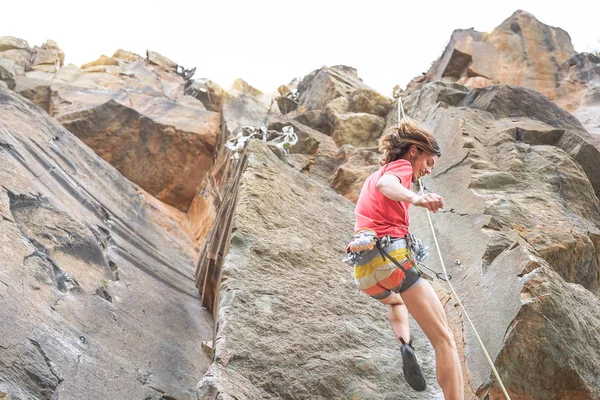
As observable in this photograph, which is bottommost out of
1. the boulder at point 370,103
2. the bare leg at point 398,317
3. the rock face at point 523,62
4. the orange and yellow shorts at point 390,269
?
the bare leg at point 398,317

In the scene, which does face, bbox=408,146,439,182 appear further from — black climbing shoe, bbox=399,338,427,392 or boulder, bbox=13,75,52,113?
boulder, bbox=13,75,52,113

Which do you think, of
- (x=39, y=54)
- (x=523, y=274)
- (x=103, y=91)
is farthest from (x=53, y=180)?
(x=39, y=54)

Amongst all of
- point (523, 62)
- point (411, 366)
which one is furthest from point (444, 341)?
point (523, 62)

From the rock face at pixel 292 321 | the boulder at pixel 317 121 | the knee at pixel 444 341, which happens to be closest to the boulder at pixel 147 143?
the boulder at pixel 317 121

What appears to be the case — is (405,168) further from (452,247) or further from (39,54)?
(39,54)

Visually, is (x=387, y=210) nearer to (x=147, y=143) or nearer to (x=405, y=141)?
(x=405, y=141)

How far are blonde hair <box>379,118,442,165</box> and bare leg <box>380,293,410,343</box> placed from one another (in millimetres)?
1074

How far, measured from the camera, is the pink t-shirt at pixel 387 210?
3.81 metres

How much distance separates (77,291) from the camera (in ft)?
15.1

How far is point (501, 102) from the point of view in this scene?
9.88m

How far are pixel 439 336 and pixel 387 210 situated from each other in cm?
96

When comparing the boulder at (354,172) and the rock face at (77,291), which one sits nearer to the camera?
the rock face at (77,291)

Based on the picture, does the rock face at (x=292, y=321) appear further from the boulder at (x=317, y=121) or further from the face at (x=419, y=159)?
the boulder at (x=317, y=121)

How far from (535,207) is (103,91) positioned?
41.5ft
